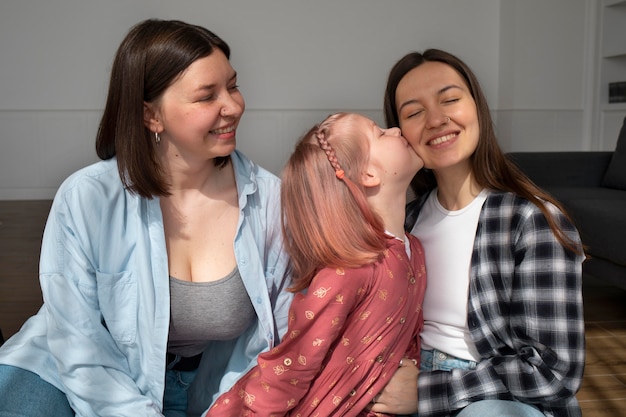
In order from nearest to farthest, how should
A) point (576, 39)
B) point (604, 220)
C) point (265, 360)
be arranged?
point (265, 360)
point (604, 220)
point (576, 39)

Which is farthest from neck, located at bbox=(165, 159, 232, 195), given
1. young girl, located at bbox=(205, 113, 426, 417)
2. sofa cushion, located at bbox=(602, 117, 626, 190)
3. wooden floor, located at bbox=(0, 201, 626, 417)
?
sofa cushion, located at bbox=(602, 117, 626, 190)

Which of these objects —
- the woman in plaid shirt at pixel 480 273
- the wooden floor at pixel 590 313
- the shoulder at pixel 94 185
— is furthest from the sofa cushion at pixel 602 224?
the shoulder at pixel 94 185

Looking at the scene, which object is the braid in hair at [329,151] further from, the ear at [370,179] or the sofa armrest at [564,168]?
the sofa armrest at [564,168]

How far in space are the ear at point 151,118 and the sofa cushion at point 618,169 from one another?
3.54m

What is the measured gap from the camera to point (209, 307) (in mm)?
1497

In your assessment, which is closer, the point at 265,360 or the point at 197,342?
the point at 265,360

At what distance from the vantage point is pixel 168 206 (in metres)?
1.58

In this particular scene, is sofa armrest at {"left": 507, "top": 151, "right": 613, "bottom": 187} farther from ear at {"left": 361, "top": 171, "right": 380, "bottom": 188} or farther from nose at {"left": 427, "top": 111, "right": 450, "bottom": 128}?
ear at {"left": 361, "top": 171, "right": 380, "bottom": 188}

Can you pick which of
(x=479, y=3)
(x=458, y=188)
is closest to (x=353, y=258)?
(x=458, y=188)

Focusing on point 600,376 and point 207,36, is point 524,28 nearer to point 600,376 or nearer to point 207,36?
point 600,376

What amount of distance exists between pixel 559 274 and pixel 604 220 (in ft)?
7.04

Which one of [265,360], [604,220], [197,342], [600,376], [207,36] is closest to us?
[265,360]

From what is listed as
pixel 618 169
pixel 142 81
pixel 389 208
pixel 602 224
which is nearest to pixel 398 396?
pixel 389 208

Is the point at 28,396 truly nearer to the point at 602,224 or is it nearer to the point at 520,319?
the point at 520,319
